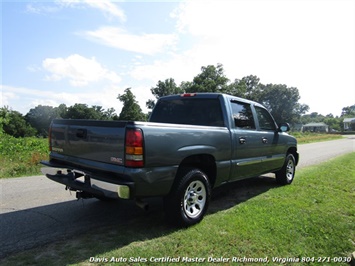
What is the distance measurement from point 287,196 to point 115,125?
4.10 metres

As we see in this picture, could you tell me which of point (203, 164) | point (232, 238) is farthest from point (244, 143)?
point (232, 238)

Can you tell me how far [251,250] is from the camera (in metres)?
3.53

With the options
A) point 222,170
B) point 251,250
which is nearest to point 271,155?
point 222,170

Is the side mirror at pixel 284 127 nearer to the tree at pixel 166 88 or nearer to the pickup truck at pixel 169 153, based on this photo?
the pickup truck at pixel 169 153

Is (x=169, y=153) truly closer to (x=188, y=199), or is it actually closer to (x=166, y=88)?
(x=188, y=199)

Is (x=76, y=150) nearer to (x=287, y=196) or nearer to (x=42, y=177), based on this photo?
(x=287, y=196)

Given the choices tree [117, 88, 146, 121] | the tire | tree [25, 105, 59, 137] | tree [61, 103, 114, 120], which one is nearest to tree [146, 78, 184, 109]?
tree [117, 88, 146, 121]

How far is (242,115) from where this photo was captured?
18.2 feet

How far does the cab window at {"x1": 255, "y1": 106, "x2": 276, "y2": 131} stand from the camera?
618cm

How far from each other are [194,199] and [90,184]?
1.52 m

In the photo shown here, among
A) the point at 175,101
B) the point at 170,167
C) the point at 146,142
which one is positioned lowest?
the point at 170,167

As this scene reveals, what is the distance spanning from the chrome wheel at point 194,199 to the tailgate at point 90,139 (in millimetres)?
1199

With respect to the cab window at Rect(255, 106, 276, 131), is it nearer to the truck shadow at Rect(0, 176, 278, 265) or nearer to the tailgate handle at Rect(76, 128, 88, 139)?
the truck shadow at Rect(0, 176, 278, 265)

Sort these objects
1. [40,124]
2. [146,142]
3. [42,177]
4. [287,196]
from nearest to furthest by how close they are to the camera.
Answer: [146,142], [287,196], [42,177], [40,124]
